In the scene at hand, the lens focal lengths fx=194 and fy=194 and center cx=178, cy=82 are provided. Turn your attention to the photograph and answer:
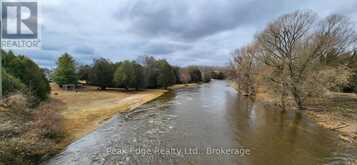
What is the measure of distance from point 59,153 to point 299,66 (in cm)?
2292

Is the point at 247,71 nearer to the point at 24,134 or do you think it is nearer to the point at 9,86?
the point at 9,86

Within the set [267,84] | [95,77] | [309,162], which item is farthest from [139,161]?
[95,77]

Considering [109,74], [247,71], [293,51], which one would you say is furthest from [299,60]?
[109,74]

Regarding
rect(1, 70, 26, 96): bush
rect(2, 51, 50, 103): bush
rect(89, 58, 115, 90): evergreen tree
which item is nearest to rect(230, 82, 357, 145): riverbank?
rect(1, 70, 26, 96): bush

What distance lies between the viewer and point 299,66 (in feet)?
69.5

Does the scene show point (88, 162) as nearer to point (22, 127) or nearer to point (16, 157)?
point (16, 157)

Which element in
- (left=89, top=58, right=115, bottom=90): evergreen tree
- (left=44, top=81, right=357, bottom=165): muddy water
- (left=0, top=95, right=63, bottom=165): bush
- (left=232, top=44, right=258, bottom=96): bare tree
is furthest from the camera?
(left=89, top=58, right=115, bottom=90): evergreen tree

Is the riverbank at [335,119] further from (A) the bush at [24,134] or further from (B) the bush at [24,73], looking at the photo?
(B) the bush at [24,73]

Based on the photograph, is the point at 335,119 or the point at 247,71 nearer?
the point at 335,119

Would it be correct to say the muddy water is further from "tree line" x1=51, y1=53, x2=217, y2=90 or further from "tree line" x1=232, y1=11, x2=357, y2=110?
"tree line" x1=51, y1=53, x2=217, y2=90

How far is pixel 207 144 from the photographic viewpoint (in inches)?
427

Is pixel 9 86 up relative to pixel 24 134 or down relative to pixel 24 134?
up

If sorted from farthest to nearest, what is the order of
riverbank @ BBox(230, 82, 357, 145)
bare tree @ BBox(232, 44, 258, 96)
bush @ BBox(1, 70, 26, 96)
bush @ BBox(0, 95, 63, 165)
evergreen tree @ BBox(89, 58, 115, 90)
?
evergreen tree @ BBox(89, 58, 115, 90) < bare tree @ BBox(232, 44, 258, 96) < bush @ BBox(1, 70, 26, 96) < riverbank @ BBox(230, 82, 357, 145) < bush @ BBox(0, 95, 63, 165)

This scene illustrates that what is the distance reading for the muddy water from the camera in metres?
8.85
